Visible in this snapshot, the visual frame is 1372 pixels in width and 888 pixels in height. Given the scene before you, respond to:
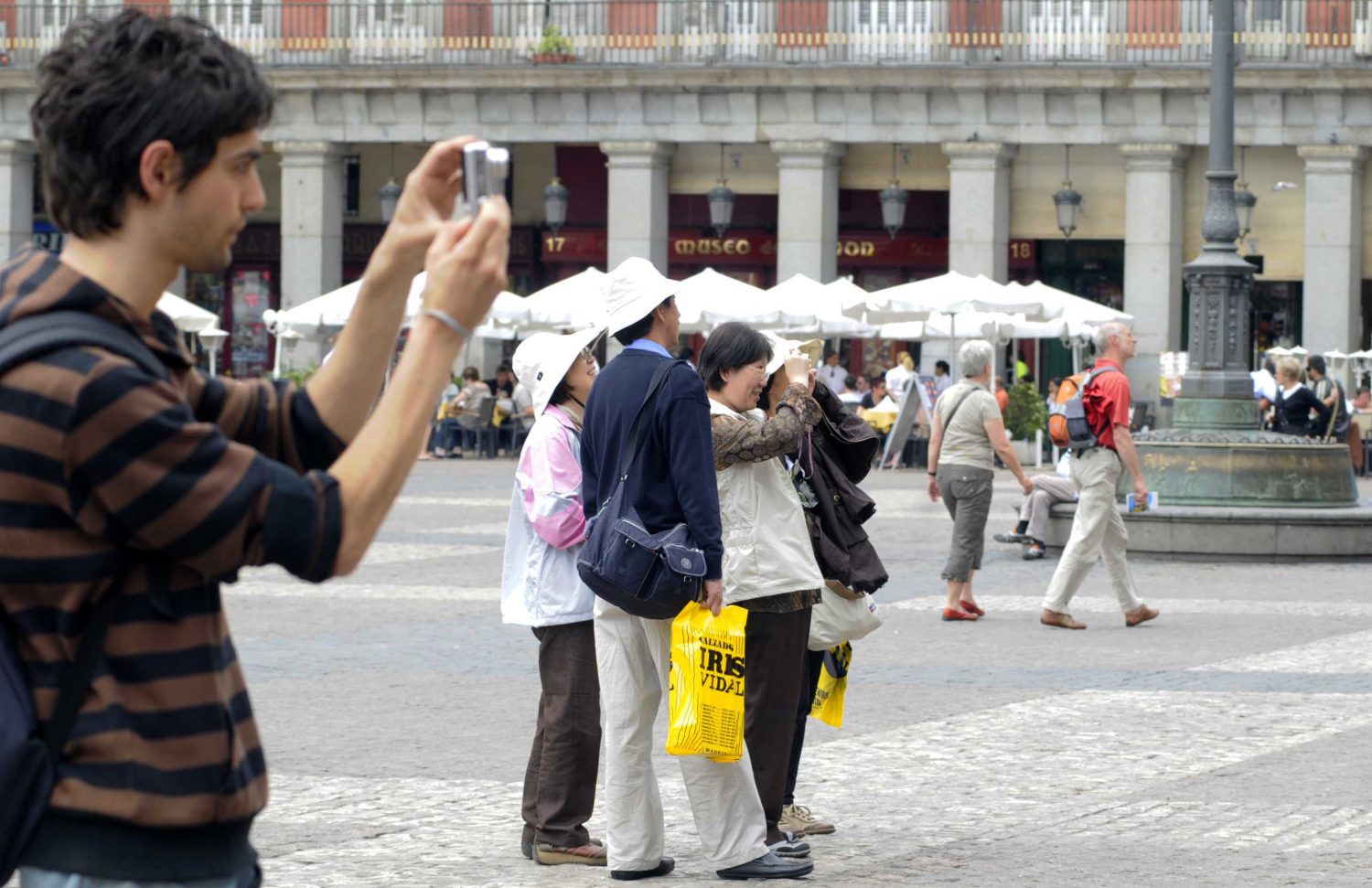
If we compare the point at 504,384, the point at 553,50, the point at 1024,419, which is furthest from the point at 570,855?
the point at 553,50

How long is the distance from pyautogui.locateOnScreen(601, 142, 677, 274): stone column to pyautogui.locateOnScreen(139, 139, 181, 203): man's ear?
36.0 meters

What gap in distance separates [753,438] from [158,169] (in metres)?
4.63

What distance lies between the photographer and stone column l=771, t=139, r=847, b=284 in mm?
38000

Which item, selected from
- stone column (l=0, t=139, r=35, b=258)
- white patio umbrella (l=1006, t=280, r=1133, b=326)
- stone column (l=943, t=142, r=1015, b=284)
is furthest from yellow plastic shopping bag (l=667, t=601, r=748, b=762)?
stone column (l=0, t=139, r=35, b=258)

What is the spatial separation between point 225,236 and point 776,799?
4649 millimetres

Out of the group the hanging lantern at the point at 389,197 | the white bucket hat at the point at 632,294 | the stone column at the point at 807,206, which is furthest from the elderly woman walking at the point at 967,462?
the stone column at the point at 807,206

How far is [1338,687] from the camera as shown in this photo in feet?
35.7

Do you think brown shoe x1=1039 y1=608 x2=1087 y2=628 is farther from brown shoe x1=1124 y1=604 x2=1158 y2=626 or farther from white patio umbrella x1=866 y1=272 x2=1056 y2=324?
white patio umbrella x1=866 y1=272 x2=1056 y2=324

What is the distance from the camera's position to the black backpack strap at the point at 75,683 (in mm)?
2619

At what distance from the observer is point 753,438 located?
722cm

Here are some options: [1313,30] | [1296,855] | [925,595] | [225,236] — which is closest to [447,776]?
[1296,855]

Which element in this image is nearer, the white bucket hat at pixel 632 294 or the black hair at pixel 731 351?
the white bucket hat at pixel 632 294

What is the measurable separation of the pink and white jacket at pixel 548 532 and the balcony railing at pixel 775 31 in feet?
99.3

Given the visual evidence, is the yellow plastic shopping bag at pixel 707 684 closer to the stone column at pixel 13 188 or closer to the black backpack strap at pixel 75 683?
the black backpack strap at pixel 75 683
